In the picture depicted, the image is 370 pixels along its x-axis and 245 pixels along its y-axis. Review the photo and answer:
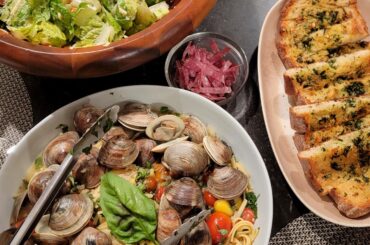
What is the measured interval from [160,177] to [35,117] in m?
0.55

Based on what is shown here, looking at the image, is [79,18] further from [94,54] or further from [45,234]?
[45,234]

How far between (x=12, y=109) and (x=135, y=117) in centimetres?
51

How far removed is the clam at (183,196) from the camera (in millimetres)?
1401

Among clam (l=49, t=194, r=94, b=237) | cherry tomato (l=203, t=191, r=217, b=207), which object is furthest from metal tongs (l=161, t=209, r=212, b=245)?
clam (l=49, t=194, r=94, b=237)

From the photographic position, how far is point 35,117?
1.71 metres

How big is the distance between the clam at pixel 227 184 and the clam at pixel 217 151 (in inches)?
1.3

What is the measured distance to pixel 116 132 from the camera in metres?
1.53

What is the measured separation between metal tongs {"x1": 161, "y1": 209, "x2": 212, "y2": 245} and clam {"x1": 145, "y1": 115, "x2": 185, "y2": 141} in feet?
1.01

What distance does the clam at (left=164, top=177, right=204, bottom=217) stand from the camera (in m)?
1.40

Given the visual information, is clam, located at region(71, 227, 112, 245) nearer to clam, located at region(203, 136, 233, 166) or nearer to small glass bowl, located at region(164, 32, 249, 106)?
clam, located at region(203, 136, 233, 166)

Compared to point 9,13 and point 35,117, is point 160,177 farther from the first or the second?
point 9,13

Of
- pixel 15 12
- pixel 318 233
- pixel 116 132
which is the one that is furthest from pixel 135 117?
pixel 318 233

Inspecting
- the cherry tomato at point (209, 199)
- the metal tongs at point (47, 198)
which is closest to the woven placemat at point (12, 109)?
the metal tongs at point (47, 198)

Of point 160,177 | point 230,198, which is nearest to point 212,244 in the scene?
point 230,198
